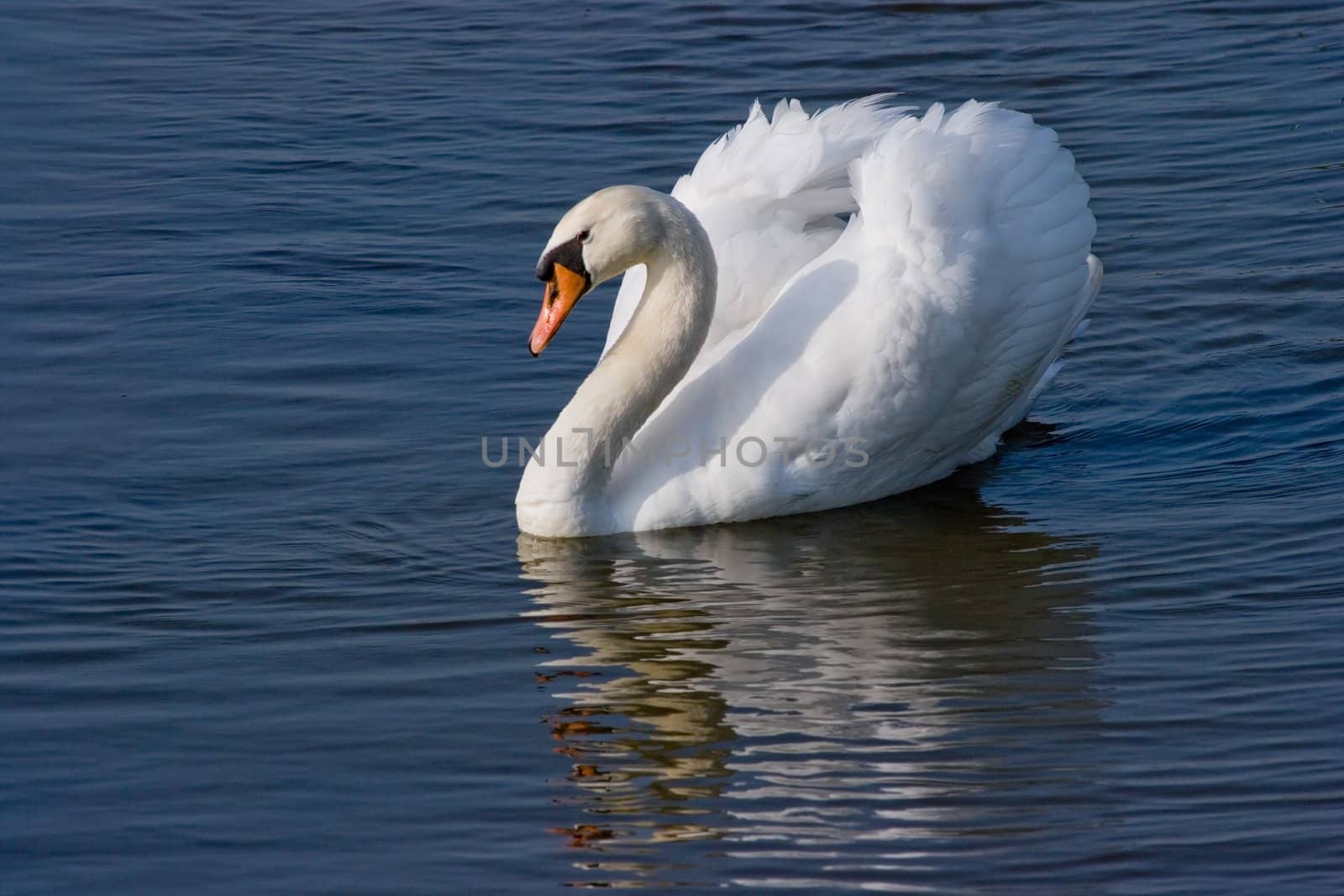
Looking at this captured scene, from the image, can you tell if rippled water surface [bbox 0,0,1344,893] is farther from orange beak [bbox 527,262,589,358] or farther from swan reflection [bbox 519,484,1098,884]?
orange beak [bbox 527,262,589,358]

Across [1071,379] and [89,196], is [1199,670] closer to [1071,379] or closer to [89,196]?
[1071,379]

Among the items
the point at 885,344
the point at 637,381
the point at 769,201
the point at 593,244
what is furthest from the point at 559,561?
the point at 769,201

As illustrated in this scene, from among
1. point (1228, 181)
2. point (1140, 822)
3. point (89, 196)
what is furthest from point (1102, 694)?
point (89, 196)

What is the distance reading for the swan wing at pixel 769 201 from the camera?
25.7 ft

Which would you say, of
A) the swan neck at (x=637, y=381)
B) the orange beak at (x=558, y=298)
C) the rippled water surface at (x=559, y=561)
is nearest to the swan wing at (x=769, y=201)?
the swan neck at (x=637, y=381)

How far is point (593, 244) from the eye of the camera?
23.2ft

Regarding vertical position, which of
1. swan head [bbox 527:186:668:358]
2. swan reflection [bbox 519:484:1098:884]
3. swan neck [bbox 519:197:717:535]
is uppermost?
swan head [bbox 527:186:668:358]

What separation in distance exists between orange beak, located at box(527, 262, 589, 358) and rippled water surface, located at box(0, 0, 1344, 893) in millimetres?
769

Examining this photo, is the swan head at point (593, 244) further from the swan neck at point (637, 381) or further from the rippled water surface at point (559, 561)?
the rippled water surface at point (559, 561)

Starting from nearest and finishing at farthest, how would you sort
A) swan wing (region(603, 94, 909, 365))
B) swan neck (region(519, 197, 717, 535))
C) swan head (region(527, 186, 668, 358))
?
1. swan head (region(527, 186, 668, 358))
2. swan neck (region(519, 197, 717, 535))
3. swan wing (region(603, 94, 909, 365))

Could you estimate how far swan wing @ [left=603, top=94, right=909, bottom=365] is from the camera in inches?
309

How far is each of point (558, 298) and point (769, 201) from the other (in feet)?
4.03

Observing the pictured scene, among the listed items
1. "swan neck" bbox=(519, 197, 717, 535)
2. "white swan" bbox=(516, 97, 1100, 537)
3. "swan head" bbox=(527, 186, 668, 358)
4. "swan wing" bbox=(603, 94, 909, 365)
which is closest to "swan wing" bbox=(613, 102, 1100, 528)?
"white swan" bbox=(516, 97, 1100, 537)

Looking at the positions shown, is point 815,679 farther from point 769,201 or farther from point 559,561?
point 769,201
